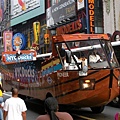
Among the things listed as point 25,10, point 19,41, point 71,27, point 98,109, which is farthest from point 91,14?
point 19,41

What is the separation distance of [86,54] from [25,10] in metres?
49.2

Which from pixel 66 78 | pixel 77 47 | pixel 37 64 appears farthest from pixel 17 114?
pixel 37 64

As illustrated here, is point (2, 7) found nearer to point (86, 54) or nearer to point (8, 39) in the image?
point (8, 39)

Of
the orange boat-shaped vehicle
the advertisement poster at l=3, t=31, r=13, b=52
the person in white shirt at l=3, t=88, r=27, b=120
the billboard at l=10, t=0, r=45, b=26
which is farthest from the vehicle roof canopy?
the advertisement poster at l=3, t=31, r=13, b=52

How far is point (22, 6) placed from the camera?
199 feet

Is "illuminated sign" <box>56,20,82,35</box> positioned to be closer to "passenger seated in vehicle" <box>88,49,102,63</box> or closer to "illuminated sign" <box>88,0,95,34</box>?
"illuminated sign" <box>88,0,95,34</box>

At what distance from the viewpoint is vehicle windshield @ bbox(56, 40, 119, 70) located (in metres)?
10.9

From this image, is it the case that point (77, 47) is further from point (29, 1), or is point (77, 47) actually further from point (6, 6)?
point (6, 6)

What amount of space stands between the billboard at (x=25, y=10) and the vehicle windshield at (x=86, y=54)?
131 feet

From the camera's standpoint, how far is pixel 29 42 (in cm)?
5834

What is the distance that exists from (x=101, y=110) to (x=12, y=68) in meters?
6.92

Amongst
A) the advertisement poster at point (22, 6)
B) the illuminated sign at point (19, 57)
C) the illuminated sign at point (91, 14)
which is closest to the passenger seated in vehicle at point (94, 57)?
the illuminated sign at point (19, 57)

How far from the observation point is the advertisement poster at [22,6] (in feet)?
182

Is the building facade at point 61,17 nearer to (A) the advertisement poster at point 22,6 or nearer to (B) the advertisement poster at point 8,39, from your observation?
(A) the advertisement poster at point 22,6
